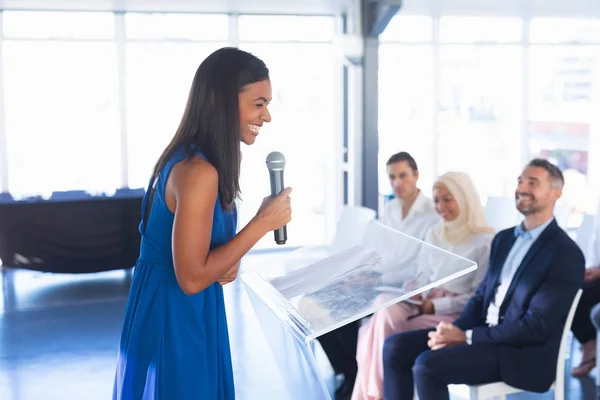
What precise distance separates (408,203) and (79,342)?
243 centimetres

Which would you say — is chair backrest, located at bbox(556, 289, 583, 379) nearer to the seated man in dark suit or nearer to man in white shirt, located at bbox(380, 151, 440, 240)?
the seated man in dark suit

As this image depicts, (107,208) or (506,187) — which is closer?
(107,208)

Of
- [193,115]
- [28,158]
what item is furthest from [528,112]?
[193,115]

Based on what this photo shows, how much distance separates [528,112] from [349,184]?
3.20 m

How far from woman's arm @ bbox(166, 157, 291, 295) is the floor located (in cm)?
114

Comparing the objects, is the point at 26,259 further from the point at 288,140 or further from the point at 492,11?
the point at 492,11

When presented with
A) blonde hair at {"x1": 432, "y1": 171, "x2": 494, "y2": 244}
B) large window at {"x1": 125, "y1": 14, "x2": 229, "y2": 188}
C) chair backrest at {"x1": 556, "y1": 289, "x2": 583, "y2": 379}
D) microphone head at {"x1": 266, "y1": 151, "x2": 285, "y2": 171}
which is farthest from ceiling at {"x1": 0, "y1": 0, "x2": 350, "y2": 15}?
microphone head at {"x1": 266, "y1": 151, "x2": 285, "y2": 171}

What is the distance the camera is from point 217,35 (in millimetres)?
9391

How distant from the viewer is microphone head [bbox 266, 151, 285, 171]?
187 centimetres

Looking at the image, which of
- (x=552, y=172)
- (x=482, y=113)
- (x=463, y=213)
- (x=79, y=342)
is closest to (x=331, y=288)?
(x=552, y=172)

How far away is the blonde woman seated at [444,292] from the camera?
3316 mm

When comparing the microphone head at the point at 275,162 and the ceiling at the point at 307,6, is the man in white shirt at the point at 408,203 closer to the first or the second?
the microphone head at the point at 275,162

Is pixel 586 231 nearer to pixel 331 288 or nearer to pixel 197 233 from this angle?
pixel 331 288

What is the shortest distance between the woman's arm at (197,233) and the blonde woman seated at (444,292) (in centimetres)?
190
